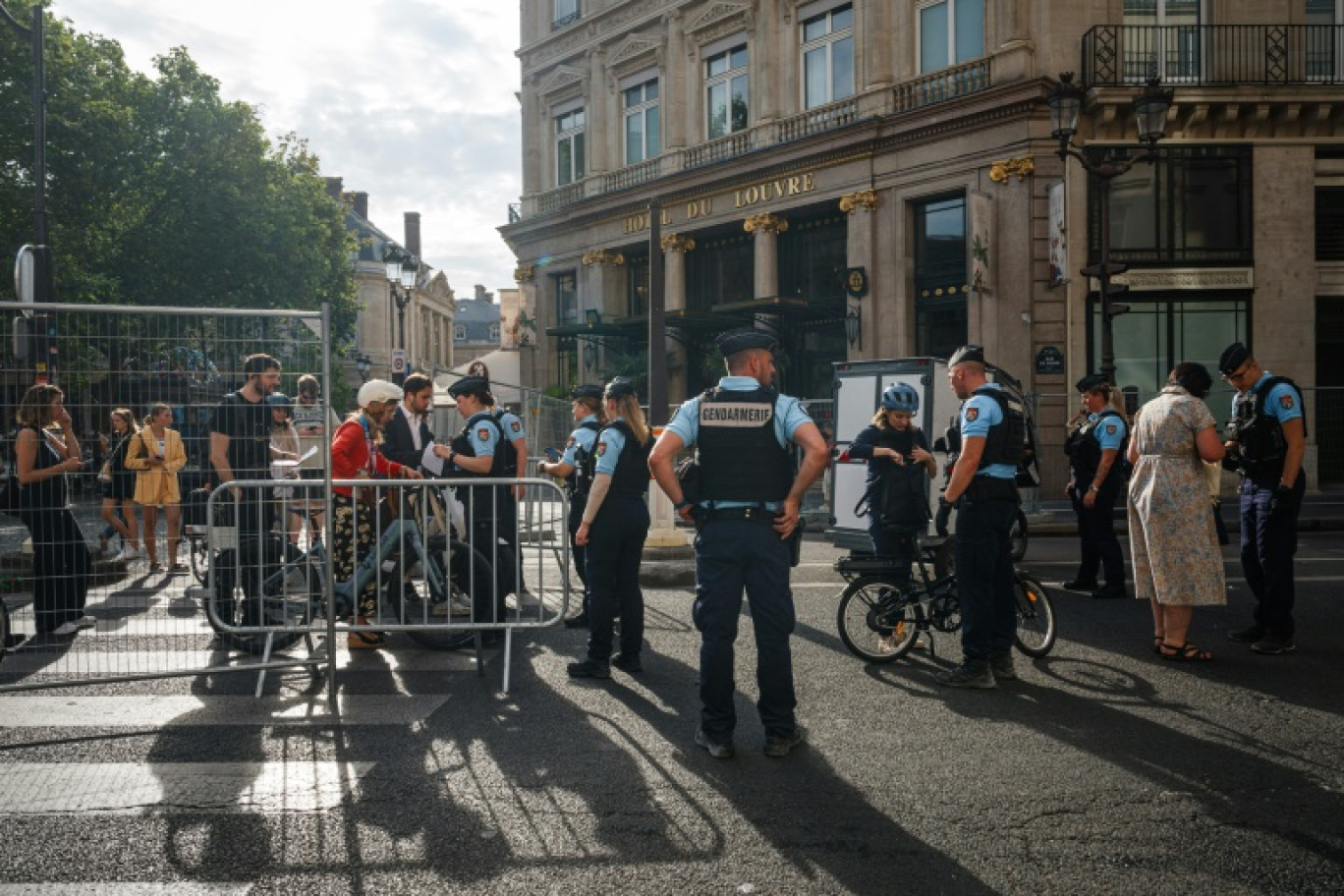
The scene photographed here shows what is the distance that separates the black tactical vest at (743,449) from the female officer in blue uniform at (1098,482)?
5120 millimetres

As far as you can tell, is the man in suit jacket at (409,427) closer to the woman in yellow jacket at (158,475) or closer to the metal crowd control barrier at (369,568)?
the metal crowd control barrier at (369,568)

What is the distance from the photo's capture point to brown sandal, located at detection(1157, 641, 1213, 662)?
6.85 metres

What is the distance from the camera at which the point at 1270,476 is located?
716cm

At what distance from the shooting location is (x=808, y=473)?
496 cm

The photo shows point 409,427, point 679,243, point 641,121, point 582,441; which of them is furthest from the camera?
point 641,121

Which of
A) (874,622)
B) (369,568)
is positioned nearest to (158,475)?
(369,568)

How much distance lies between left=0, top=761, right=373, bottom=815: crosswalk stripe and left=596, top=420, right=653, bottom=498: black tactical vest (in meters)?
2.51

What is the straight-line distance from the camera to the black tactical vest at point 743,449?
16.7 feet

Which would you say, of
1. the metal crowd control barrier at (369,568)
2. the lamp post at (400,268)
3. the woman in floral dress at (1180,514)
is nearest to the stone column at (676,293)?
the lamp post at (400,268)

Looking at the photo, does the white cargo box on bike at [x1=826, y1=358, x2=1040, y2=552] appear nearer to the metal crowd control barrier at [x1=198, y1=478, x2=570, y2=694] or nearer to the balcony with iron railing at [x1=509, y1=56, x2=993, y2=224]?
the metal crowd control barrier at [x1=198, y1=478, x2=570, y2=694]

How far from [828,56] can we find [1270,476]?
64.8 ft

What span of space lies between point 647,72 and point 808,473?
2607 centimetres

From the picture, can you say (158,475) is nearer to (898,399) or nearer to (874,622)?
(874,622)

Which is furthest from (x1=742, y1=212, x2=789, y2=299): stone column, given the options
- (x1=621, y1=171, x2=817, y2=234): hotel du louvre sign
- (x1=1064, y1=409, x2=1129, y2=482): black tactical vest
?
(x1=1064, y1=409, x2=1129, y2=482): black tactical vest
